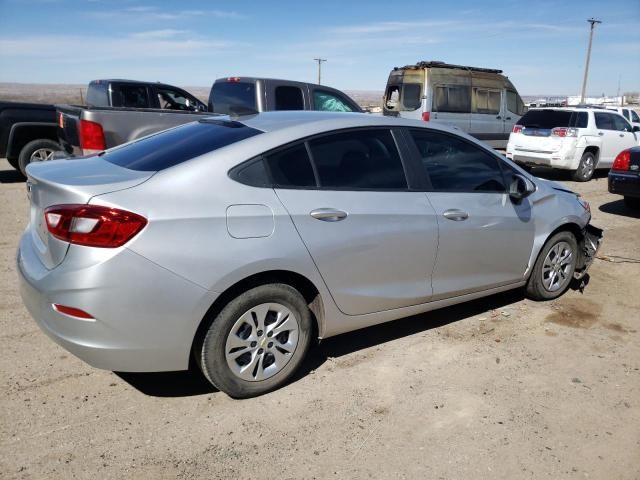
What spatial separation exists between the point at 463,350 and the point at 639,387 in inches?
43.4

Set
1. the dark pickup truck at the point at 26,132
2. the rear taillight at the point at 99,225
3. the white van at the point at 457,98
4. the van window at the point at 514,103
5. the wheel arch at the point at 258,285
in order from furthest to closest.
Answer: the van window at the point at 514,103
the white van at the point at 457,98
the dark pickup truck at the point at 26,132
the wheel arch at the point at 258,285
the rear taillight at the point at 99,225

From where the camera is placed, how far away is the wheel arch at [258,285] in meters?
2.89

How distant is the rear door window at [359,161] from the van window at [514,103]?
12.9 meters

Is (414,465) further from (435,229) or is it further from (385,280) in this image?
(435,229)

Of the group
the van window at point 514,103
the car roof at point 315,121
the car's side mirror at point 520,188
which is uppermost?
the van window at point 514,103

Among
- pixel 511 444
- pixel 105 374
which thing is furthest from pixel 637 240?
pixel 105 374

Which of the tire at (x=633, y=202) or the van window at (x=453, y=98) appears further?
the van window at (x=453, y=98)

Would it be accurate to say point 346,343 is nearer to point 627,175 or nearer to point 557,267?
point 557,267

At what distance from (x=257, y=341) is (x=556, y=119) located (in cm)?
1132

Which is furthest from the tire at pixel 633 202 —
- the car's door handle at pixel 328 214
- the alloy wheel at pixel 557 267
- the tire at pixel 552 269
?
the car's door handle at pixel 328 214

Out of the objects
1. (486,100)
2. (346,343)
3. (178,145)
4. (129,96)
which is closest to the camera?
(178,145)

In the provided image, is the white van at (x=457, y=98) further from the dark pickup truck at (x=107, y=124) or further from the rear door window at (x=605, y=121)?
the dark pickup truck at (x=107, y=124)

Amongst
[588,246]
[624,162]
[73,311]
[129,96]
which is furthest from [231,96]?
[73,311]

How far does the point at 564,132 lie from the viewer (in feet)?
39.4
